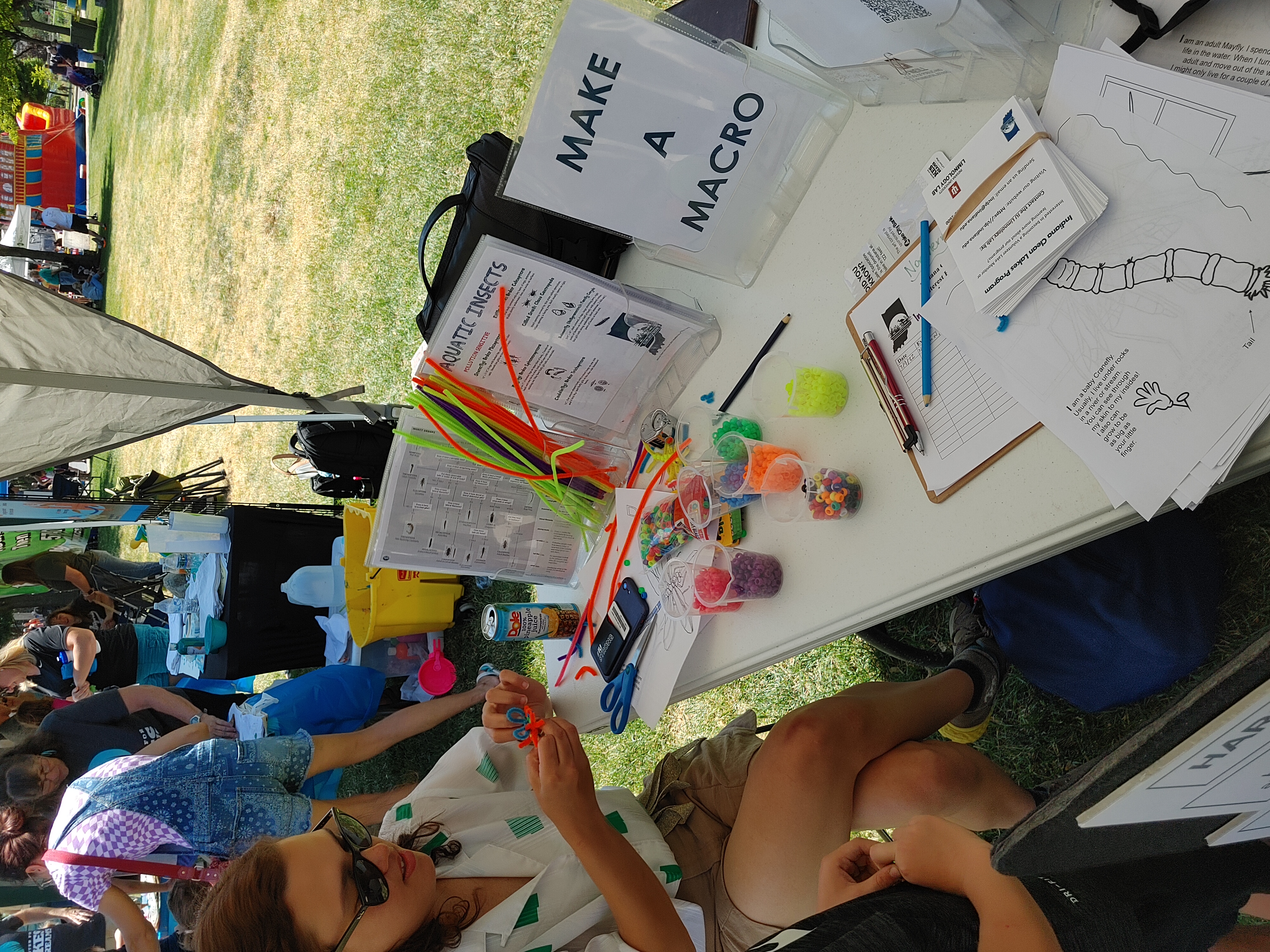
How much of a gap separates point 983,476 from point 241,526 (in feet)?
8.74

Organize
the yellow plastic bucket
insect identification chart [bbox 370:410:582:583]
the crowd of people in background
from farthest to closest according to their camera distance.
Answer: the yellow plastic bucket
insect identification chart [bbox 370:410:582:583]
the crowd of people in background

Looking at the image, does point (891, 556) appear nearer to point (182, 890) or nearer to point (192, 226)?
point (182, 890)

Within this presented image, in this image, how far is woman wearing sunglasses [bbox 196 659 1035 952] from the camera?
1.26 meters

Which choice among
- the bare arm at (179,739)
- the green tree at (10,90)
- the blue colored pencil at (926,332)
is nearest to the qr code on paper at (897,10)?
the blue colored pencil at (926,332)

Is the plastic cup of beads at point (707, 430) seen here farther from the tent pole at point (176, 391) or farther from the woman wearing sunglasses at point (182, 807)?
the woman wearing sunglasses at point (182, 807)

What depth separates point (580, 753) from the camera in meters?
1.37

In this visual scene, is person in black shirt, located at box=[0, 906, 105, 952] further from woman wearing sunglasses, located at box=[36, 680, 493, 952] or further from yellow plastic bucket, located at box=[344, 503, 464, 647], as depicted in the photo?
yellow plastic bucket, located at box=[344, 503, 464, 647]

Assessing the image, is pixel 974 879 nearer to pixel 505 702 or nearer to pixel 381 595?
pixel 505 702

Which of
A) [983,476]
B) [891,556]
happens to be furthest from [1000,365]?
[891,556]

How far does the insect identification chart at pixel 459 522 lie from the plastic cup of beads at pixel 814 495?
2.25 feet

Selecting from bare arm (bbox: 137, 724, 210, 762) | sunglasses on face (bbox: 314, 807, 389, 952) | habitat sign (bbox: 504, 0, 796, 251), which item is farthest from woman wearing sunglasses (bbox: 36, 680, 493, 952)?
habitat sign (bbox: 504, 0, 796, 251)

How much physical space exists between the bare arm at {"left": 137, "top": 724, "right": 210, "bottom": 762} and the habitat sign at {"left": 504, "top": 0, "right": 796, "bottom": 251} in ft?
7.85

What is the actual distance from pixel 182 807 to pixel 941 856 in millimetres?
2094

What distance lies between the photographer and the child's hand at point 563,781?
4.28ft
